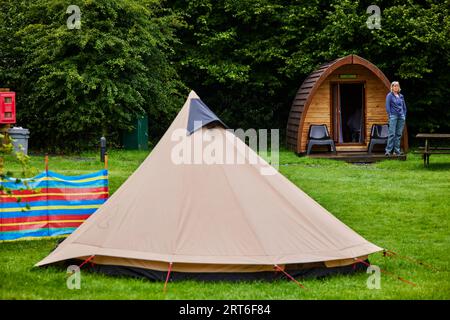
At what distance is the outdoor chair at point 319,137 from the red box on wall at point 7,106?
8.33 m

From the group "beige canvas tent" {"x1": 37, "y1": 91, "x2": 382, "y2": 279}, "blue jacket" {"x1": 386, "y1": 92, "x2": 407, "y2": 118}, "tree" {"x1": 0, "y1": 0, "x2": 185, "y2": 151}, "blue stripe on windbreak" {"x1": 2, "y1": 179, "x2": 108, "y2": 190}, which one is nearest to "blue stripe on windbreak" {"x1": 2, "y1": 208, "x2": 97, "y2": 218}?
"blue stripe on windbreak" {"x1": 2, "y1": 179, "x2": 108, "y2": 190}

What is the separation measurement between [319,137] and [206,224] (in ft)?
45.4

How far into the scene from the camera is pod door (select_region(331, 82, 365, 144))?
23594mm

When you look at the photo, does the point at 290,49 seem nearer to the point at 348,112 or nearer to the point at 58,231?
the point at 348,112

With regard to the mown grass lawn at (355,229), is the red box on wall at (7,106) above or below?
above

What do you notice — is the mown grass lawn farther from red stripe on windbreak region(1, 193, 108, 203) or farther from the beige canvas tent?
red stripe on windbreak region(1, 193, 108, 203)

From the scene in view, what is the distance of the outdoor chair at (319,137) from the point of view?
22031 millimetres

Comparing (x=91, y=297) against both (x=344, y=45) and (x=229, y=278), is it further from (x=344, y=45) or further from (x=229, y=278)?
(x=344, y=45)

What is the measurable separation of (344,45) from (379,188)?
11.0 meters

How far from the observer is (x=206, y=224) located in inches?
352

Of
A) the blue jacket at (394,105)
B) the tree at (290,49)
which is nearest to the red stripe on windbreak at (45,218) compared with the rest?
the blue jacket at (394,105)

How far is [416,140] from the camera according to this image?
26.6m

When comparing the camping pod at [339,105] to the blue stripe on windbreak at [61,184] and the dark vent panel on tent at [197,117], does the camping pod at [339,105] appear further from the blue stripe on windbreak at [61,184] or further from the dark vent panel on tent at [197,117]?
the dark vent panel on tent at [197,117]

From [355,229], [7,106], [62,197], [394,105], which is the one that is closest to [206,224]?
[62,197]
